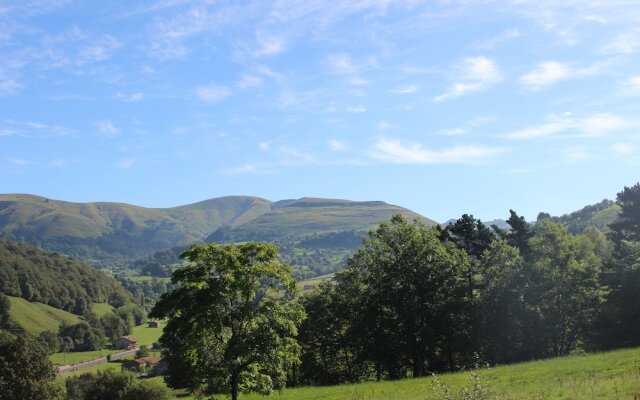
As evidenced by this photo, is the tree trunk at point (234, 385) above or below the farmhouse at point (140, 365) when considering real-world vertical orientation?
above

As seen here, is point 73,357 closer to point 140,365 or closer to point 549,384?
point 140,365

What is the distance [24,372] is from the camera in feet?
217

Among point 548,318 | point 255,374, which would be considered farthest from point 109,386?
point 548,318

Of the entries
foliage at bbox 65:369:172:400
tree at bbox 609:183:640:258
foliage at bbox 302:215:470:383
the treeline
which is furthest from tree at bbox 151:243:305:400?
tree at bbox 609:183:640:258

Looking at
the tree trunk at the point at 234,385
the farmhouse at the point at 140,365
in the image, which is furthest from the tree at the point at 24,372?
the farmhouse at the point at 140,365

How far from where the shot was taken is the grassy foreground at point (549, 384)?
20359mm

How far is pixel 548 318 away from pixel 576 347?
7.44 m

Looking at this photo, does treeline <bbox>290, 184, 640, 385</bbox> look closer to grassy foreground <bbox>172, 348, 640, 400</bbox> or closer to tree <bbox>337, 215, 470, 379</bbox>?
tree <bbox>337, 215, 470, 379</bbox>

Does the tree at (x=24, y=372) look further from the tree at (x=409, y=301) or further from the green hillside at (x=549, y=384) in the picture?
the tree at (x=409, y=301)

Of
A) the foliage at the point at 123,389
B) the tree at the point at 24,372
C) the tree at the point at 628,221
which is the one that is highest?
the tree at the point at 628,221

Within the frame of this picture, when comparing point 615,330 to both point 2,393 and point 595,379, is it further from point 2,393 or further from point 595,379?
point 2,393

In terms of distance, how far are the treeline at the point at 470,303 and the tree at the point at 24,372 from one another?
41372 mm

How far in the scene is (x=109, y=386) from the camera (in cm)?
7088

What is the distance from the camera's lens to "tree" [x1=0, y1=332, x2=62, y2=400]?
64750mm
